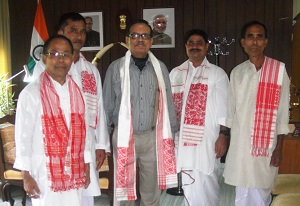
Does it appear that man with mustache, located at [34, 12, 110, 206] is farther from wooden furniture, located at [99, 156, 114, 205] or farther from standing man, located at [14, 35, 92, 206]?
wooden furniture, located at [99, 156, 114, 205]

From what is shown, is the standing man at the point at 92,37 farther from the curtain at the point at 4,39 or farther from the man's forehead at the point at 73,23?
the man's forehead at the point at 73,23

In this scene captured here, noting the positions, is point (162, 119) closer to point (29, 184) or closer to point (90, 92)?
point (90, 92)

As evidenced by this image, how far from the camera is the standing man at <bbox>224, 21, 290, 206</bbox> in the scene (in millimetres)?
2455

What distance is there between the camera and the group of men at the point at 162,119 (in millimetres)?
2014

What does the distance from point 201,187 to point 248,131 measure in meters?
0.60

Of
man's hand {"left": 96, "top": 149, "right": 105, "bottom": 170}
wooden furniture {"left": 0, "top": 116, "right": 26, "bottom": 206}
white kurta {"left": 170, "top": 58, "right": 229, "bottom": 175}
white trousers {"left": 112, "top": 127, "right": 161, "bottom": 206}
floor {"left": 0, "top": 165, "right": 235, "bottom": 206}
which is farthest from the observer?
floor {"left": 0, "top": 165, "right": 235, "bottom": 206}

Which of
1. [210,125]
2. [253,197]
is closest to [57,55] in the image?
[210,125]

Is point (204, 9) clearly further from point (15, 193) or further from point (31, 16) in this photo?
point (15, 193)

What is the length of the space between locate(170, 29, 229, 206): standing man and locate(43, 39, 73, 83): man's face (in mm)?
1096

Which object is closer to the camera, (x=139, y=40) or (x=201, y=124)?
(x=139, y=40)

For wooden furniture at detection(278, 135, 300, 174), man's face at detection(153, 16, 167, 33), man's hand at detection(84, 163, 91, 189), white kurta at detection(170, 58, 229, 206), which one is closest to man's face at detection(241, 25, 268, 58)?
white kurta at detection(170, 58, 229, 206)

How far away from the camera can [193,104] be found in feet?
8.88

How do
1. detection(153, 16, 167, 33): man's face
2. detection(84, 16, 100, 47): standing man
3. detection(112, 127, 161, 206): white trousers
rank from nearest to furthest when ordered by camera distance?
detection(112, 127, 161, 206): white trousers, detection(153, 16, 167, 33): man's face, detection(84, 16, 100, 47): standing man

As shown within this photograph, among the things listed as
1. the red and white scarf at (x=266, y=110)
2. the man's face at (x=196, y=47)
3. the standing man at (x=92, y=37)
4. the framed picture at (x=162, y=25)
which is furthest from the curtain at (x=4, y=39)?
the red and white scarf at (x=266, y=110)
